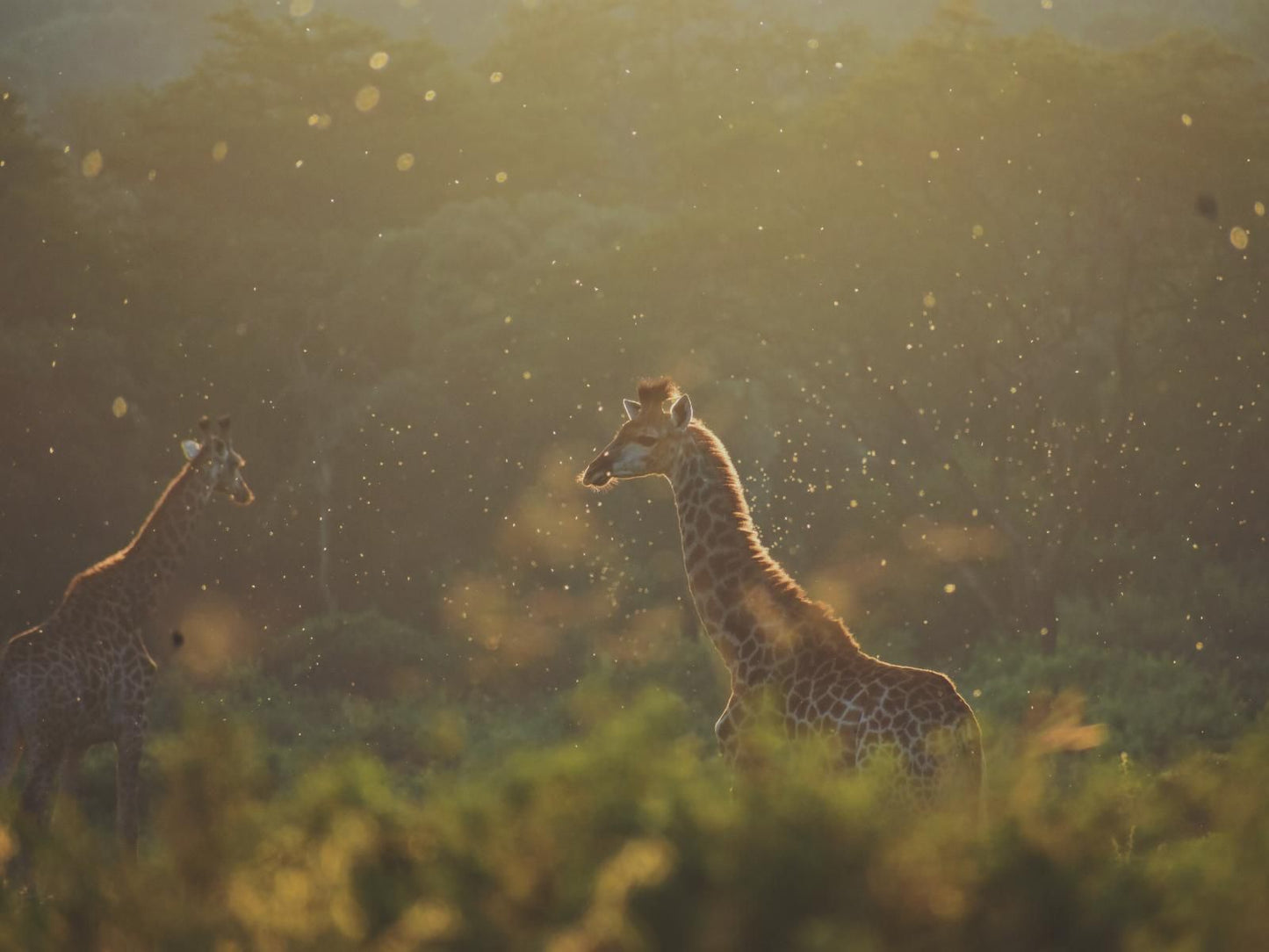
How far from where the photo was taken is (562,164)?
3203cm

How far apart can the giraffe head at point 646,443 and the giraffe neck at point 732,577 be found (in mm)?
75

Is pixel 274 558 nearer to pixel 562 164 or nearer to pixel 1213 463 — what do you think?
pixel 562 164

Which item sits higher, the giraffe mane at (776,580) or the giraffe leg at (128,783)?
the giraffe mane at (776,580)

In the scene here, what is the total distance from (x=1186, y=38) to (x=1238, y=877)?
24.4 meters

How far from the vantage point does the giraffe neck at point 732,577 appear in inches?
307

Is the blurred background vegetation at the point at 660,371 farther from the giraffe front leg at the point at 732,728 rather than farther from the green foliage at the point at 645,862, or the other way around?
the green foliage at the point at 645,862

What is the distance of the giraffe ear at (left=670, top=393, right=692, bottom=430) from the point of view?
8.52 meters

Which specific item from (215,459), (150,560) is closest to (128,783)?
(150,560)

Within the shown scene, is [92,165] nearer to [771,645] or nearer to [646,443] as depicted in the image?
[646,443]

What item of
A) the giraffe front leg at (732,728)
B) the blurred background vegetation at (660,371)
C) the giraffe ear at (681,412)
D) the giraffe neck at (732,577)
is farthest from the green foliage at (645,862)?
the blurred background vegetation at (660,371)

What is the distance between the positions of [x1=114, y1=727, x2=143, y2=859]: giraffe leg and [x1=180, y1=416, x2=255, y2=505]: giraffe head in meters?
1.93

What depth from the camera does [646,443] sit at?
8.72 m

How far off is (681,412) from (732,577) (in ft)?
2.96

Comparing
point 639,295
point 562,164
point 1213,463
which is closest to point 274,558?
point 639,295
